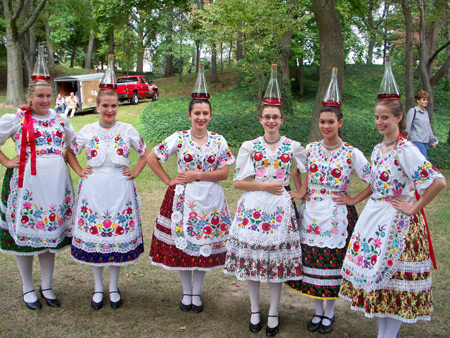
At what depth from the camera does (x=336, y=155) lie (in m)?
3.13

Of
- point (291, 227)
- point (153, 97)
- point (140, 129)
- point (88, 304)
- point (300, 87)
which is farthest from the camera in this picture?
point (153, 97)

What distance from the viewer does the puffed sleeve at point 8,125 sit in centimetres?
336

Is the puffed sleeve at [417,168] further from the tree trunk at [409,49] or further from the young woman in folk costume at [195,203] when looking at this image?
the tree trunk at [409,49]

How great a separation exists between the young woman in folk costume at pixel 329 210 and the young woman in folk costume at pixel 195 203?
2.22ft

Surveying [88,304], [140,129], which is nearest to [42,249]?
[88,304]

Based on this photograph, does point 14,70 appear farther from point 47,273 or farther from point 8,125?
point 47,273

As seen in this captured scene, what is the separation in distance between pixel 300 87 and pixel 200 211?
55.0ft

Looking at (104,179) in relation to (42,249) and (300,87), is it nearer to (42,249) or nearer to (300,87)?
(42,249)

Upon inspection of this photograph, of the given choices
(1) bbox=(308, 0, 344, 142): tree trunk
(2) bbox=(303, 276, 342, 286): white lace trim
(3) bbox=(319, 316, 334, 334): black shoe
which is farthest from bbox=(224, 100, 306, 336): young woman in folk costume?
(1) bbox=(308, 0, 344, 142): tree trunk

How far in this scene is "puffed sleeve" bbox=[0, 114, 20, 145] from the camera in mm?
3363

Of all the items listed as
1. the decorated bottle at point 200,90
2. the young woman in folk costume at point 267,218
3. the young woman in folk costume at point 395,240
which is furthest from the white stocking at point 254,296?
the decorated bottle at point 200,90

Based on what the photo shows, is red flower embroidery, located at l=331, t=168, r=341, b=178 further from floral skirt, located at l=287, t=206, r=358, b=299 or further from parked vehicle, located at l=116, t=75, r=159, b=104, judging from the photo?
parked vehicle, located at l=116, t=75, r=159, b=104

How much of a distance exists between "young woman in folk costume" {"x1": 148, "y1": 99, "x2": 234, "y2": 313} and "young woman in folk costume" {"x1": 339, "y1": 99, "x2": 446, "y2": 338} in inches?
45.2

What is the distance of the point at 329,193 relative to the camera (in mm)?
3125
